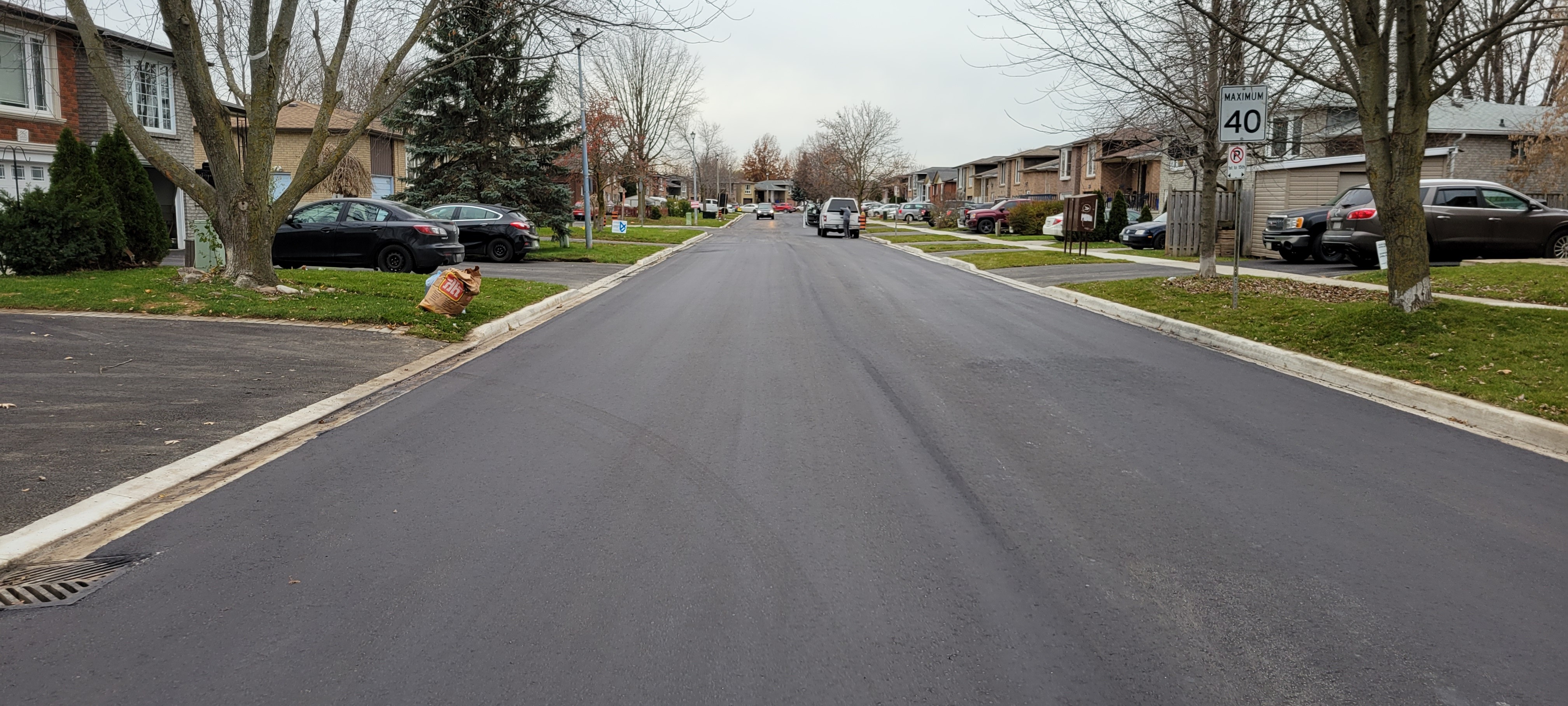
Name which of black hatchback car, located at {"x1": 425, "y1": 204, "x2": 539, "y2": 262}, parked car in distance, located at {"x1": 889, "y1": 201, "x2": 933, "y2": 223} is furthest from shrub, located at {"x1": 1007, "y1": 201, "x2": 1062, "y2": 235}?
Result: parked car in distance, located at {"x1": 889, "y1": 201, "x2": 933, "y2": 223}

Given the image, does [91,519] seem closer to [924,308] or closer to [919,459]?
[919,459]

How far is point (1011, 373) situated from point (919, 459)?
3504 millimetres

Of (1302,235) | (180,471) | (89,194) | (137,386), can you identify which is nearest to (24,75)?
(89,194)

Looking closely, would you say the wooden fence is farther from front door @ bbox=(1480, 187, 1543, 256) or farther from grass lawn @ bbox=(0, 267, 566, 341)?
grass lawn @ bbox=(0, 267, 566, 341)

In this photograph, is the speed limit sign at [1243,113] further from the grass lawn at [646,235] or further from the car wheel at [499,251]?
the grass lawn at [646,235]

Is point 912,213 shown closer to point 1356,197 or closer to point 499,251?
point 499,251

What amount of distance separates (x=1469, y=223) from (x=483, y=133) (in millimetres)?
25822

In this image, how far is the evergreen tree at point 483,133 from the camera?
101ft

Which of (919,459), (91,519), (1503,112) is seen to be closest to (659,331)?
(919,459)

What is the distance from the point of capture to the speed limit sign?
13.3m

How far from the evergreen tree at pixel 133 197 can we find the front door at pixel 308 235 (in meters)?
1.95

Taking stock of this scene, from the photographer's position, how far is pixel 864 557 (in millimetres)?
4684

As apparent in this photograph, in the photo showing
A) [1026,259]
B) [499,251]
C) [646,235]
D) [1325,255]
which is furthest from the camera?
[646,235]

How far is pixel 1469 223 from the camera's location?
64.3 ft
